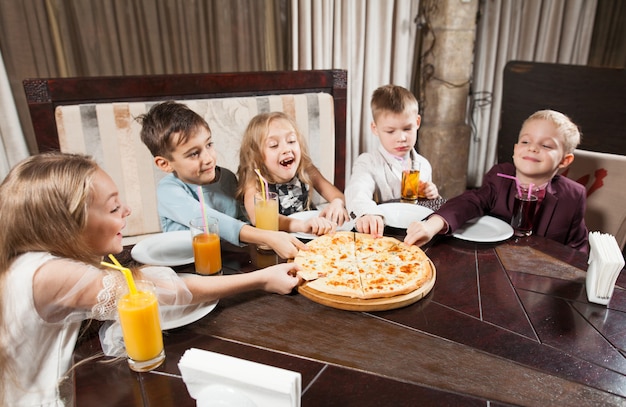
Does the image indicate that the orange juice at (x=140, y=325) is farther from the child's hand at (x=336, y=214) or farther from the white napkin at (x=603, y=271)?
the white napkin at (x=603, y=271)

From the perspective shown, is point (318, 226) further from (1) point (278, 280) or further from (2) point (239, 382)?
(2) point (239, 382)

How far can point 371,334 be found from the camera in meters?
1.00

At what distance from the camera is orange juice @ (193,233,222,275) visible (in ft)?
4.09

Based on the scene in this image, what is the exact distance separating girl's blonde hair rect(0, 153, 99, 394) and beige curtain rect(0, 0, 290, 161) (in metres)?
1.81

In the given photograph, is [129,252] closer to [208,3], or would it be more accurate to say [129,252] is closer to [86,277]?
[86,277]

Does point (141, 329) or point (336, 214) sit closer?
point (141, 329)

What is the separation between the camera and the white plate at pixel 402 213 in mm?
1611

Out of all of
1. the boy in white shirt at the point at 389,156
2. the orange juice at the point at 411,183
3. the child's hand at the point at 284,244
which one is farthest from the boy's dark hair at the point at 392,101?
the child's hand at the point at 284,244

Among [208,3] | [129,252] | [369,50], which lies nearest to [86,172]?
[129,252]

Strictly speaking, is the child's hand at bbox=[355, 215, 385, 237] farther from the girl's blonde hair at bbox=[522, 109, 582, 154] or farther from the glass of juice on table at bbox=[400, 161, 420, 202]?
the girl's blonde hair at bbox=[522, 109, 582, 154]

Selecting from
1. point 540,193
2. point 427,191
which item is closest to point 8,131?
point 427,191

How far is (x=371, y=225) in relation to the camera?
4.99 ft

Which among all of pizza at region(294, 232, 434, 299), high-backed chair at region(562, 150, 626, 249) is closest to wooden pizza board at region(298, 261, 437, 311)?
pizza at region(294, 232, 434, 299)

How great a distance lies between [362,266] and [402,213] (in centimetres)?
49
